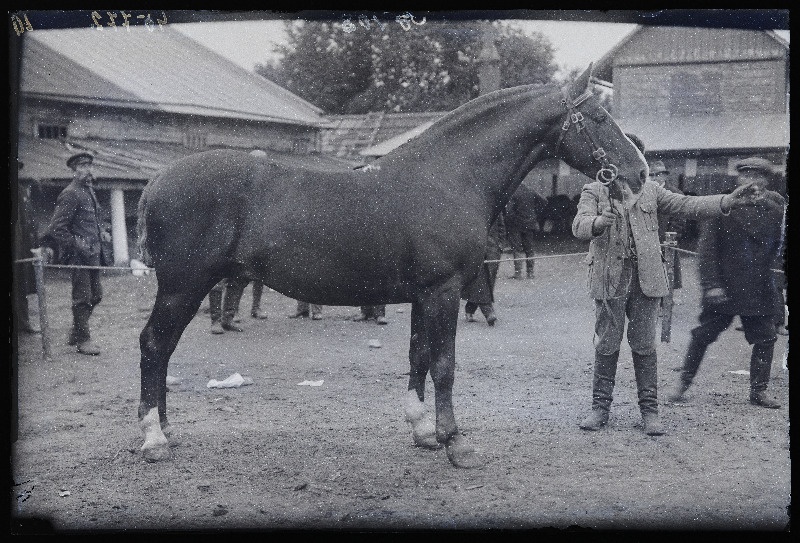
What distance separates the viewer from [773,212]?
489cm

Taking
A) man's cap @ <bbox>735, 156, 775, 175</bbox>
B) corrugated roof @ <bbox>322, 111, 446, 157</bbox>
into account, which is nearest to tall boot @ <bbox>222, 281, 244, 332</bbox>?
corrugated roof @ <bbox>322, 111, 446, 157</bbox>

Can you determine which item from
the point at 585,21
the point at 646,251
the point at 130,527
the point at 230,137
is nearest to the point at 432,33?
the point at 585,21

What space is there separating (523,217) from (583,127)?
6.20 ft

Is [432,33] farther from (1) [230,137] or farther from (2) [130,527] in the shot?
(2) [130,527]

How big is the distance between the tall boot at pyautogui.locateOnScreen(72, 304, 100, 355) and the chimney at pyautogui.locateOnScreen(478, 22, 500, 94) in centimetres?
318

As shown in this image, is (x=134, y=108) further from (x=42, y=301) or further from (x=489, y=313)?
(x=489, y=313)

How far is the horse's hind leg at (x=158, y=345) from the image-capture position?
14.5 feet

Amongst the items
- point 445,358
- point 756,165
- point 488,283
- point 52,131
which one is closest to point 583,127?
point 756,165

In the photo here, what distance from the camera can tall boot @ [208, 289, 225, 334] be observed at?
6.16 m

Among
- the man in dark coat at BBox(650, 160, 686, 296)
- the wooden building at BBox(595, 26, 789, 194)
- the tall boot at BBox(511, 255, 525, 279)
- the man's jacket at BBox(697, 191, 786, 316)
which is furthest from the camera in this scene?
the tall boot at BBox(511, 255, 525, 279)

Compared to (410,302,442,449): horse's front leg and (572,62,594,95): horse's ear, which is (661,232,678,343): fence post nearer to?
(572,62,594,95): horse's ear

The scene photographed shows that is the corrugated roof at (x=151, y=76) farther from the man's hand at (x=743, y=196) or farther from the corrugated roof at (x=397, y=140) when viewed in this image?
the man's hand at (x=743, y=196)

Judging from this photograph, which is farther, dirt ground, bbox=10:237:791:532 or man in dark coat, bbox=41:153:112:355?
man in dark coat, bbox=41:153:112:355

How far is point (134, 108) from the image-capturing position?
4859 mm
